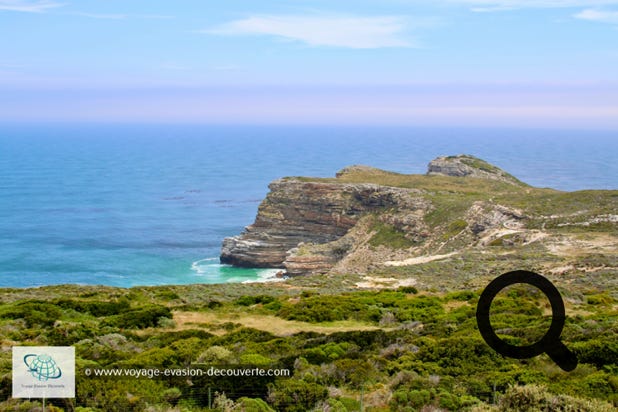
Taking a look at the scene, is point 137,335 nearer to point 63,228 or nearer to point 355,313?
point 355,313

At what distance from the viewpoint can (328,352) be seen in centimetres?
1795

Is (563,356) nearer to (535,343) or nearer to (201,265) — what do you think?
(535,343)

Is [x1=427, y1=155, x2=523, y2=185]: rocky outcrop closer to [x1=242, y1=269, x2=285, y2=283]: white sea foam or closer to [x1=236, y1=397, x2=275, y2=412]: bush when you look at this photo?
[x1=242, y1=269, x2=285, y2=283]: white sea foam

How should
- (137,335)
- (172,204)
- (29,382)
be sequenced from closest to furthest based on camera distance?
(29,382), (137,335), (172,204)

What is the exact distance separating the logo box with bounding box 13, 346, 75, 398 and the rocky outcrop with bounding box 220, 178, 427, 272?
197 feet

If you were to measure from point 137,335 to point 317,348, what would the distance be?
718cm

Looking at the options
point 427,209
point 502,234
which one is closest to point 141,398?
point 502,234

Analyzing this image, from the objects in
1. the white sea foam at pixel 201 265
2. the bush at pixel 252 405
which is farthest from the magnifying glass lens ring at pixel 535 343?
the white sea foam at pixel 201 265

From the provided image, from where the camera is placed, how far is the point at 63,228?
361 ft

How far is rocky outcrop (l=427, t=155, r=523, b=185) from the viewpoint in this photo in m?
106

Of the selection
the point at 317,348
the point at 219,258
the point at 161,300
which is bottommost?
the point at 219,258

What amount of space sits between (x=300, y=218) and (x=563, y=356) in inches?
2601

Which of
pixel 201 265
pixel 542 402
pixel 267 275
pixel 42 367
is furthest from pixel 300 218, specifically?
pixel 542 402

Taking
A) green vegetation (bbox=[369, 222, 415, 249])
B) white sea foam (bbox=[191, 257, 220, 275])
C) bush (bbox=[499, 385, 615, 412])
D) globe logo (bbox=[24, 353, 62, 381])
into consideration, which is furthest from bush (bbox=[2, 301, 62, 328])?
white sea foam (bbox=[191, 257, 220, 275])
